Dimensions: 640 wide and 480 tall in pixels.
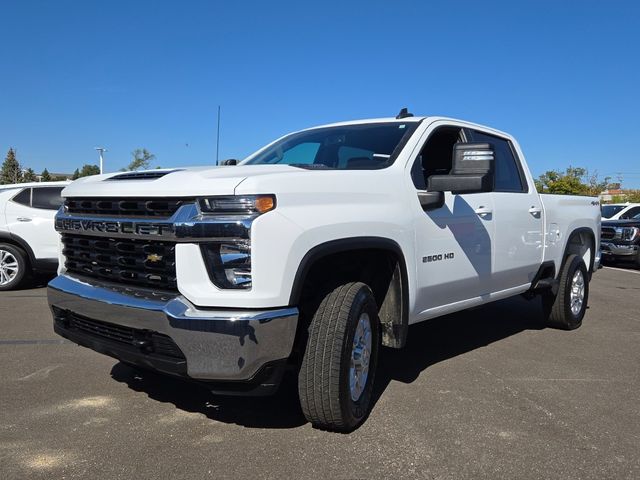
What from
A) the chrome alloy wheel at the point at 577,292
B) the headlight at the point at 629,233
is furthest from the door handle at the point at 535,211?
the headlight at the point at 629,233

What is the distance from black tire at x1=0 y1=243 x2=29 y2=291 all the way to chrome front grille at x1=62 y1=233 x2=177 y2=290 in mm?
5318

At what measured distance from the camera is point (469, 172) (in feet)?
11.5

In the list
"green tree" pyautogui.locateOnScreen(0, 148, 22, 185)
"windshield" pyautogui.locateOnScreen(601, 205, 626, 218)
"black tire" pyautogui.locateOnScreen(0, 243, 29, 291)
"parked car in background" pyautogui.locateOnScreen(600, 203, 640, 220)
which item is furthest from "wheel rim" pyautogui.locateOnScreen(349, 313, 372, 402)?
"green tree" pyautogui.locateOnScreen(0, 148, 22, 185)

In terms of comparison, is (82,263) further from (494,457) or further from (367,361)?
(494,457)

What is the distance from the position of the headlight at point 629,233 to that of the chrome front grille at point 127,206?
13.3 m

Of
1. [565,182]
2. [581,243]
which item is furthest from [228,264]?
[565,182]

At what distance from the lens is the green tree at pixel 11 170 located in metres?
74.2

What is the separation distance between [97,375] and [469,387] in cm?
278

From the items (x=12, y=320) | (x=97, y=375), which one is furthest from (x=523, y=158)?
(x=12, y=320)

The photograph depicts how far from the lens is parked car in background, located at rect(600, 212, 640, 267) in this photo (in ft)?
43.3

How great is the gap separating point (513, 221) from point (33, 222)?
266 inches

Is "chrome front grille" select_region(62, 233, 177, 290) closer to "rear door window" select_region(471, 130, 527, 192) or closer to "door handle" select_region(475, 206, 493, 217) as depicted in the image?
"door handle" select_region(475, 206, 493, 217)

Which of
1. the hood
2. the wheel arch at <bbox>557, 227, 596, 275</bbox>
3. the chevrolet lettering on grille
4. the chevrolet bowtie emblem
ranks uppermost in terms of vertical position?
the hood

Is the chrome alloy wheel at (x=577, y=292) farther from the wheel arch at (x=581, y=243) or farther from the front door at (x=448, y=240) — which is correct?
the front door at (x=448, y=240)
